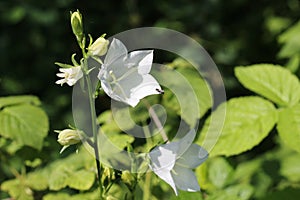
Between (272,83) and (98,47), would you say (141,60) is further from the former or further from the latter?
(272,83)

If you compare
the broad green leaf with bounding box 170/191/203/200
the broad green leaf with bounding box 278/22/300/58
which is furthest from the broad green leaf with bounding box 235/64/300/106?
the broad green leaf with bounding box 278/22/300/58

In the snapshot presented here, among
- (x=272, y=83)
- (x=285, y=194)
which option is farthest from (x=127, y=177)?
(x=272, y=83)

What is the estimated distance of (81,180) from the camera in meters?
1.51

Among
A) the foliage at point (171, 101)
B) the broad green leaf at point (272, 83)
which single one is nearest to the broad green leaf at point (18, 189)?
the foliage at point (171, 101)

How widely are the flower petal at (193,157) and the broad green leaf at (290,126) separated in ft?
1.19

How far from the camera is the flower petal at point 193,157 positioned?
1219mm

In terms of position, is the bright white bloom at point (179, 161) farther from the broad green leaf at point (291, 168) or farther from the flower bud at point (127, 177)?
the broad green leaf at point (291, 168)

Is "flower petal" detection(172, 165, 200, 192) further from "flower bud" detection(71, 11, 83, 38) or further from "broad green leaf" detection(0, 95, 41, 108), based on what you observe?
"broad green leaf" detection(0, 95, 41, 108)

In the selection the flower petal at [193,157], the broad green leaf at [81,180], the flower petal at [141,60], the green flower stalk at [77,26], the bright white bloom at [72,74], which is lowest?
the broad green leaf at [81,180]

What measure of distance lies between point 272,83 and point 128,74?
706 millimetres

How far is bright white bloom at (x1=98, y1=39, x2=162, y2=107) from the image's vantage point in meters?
1.13

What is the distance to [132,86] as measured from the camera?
118 centimetres

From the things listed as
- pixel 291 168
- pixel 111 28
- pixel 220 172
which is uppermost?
pixel 220 172

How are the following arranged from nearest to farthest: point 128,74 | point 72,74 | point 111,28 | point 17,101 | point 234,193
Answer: point 72,74, point 128,74, point 234,193, point 17,101, point 111,28
